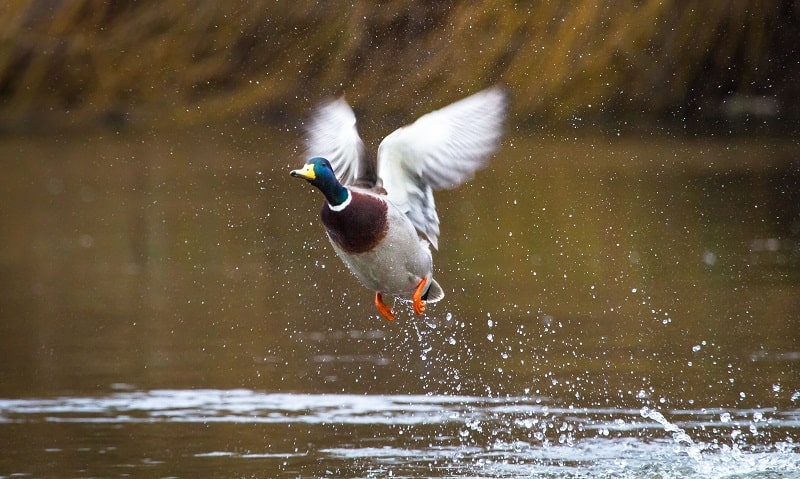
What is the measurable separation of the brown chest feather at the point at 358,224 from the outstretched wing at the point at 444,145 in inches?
17.3

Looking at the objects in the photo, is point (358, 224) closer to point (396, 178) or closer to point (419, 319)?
point (396, 178)

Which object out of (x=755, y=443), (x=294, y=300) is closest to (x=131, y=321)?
(x=294, y=300)

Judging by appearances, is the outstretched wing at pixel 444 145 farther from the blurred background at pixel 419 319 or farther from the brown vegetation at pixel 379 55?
the brown vegetation at pixel 379 55

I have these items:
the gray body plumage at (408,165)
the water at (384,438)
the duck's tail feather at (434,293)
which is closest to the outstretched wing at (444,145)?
the gray body plumage at (408,165)

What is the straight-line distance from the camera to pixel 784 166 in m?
26.7

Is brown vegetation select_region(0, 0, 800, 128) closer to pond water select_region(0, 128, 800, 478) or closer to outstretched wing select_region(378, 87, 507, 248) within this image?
pond water select_region(0, 128, 800, 478)

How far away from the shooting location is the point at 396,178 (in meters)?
7.88

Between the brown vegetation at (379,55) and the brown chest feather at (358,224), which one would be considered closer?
the brown chest feather at (358,224)

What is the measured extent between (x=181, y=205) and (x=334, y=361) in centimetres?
1350

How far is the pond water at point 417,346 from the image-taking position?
8008 mm

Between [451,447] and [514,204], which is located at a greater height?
[514,204]

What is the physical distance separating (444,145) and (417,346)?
11.9 feet

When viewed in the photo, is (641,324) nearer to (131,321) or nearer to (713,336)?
(713,336)

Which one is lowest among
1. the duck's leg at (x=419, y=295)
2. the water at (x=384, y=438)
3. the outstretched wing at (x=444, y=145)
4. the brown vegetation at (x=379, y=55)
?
the water at (x=384, y=438)
